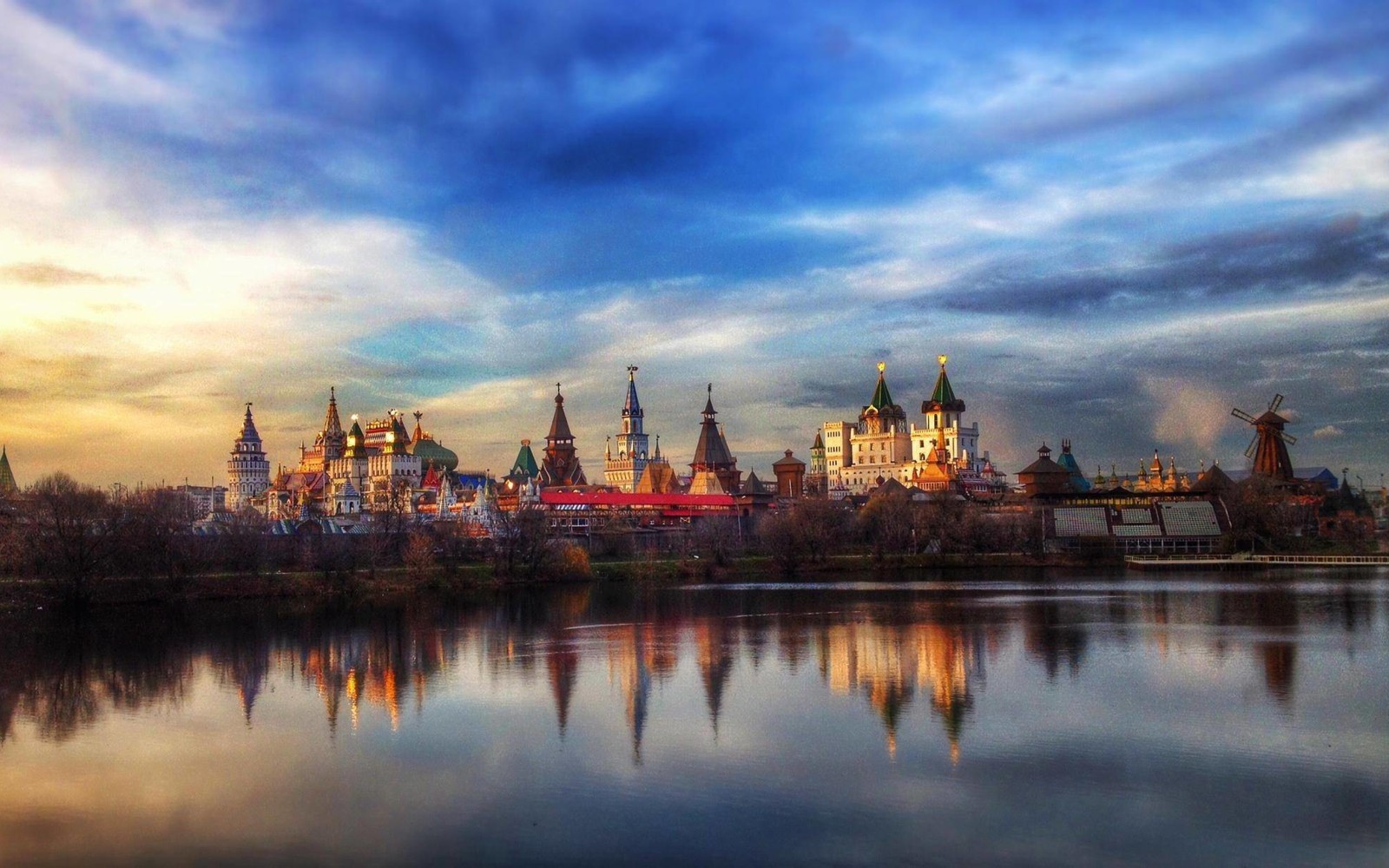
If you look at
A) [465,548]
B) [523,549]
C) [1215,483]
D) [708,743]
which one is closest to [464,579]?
[523,549]

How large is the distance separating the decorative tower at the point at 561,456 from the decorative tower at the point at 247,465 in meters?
29.0

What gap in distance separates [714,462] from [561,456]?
18.6m

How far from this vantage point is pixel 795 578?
52375 millimetres

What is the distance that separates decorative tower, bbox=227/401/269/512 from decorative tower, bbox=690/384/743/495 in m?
45.6

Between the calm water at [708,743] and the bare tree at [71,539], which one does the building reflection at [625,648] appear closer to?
the calm water at [708,743]

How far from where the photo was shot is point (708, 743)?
17.7 m

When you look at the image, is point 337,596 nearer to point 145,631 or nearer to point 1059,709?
point 145,631

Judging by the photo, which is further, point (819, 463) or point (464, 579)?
point (819, 463)

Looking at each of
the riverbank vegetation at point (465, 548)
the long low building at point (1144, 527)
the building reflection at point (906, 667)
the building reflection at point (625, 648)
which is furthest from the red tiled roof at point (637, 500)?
the building reflection at point (906, 667)

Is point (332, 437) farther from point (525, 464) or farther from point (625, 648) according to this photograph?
point (625, 648)

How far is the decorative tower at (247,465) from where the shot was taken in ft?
420

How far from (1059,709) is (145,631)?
894 inches

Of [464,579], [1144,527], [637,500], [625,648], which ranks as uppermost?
[637,500]

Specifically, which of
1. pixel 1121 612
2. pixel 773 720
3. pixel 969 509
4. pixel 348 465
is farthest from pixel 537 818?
pixel 348 465
